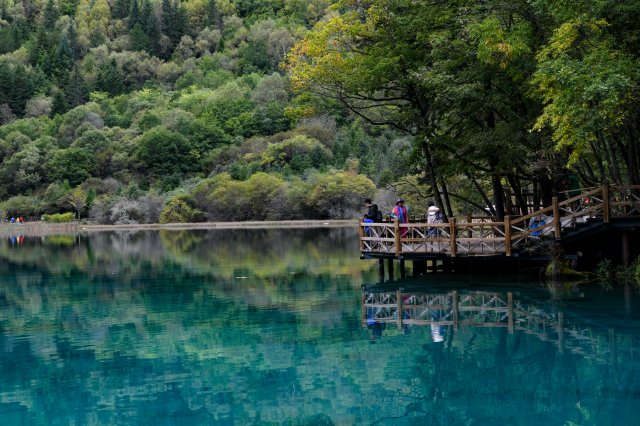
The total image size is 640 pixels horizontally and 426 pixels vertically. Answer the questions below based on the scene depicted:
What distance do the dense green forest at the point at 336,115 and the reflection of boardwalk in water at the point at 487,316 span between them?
14.3 feet

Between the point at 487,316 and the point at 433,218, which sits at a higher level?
the point at 433,218

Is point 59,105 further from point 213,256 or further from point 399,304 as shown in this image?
point 399,304

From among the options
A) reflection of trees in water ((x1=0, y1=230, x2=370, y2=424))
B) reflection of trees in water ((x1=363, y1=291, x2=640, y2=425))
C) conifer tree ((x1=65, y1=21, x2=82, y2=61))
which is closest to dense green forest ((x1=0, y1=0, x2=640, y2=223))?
conifer tree ((x1=65, y1=21, x2=82, y2=61))

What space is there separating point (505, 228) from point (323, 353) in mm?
10599

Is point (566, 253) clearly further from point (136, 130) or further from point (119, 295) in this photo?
point (136, 130)

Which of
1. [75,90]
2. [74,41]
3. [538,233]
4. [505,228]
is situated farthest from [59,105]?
[538,233]

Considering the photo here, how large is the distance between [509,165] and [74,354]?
15.6 metres

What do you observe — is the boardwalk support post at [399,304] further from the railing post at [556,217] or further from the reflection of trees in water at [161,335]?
the railing post at [556,217]

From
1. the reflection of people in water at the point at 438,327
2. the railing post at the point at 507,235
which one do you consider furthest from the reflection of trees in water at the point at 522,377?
the railing post at the point at 507,235

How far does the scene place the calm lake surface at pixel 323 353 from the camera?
12.2 m

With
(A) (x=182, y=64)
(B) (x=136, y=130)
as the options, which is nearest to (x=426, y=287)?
(B) (x=136, y=130)

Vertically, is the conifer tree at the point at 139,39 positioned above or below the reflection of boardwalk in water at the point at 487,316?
above

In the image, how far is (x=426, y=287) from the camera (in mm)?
25234

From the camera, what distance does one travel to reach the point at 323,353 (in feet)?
52.2
